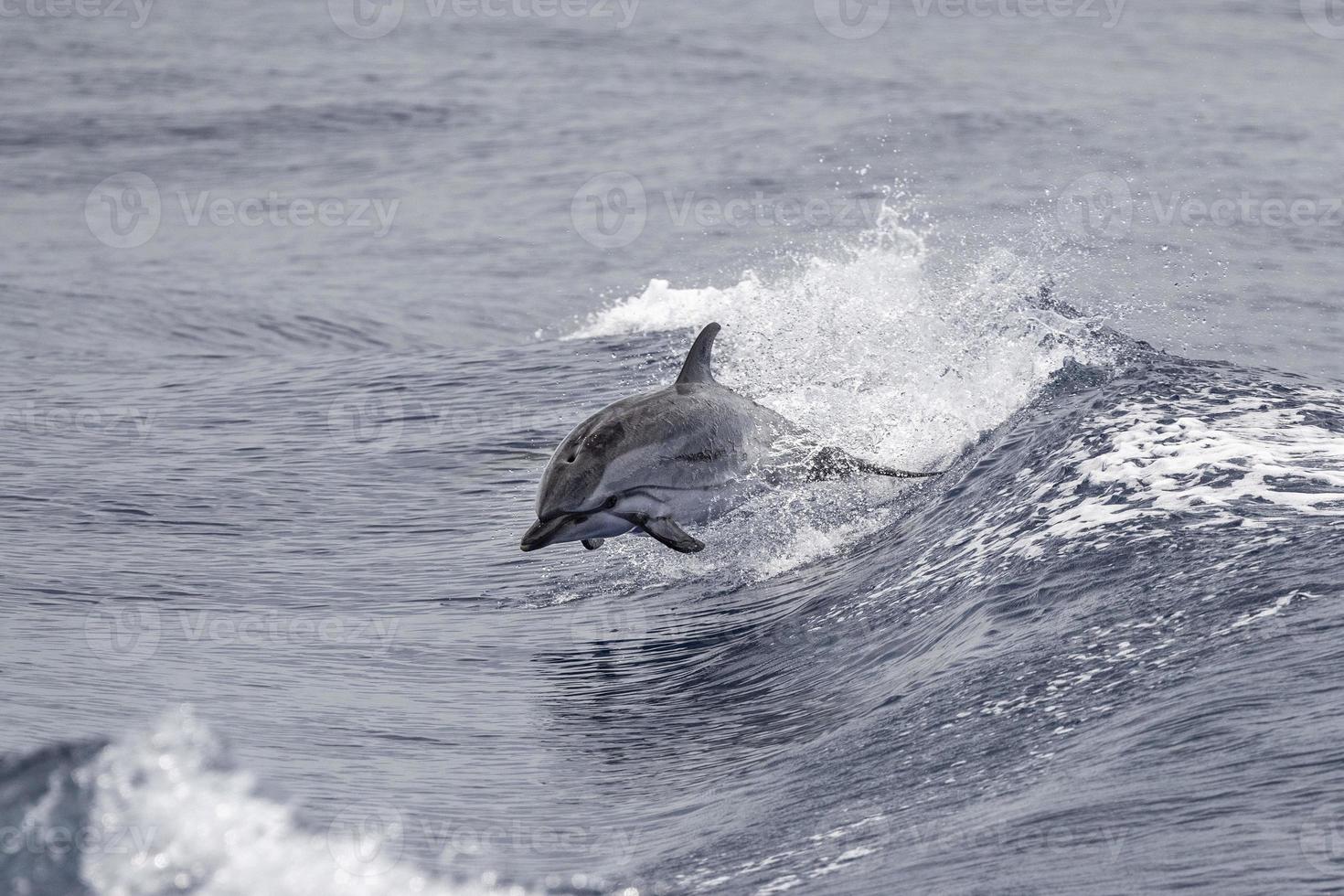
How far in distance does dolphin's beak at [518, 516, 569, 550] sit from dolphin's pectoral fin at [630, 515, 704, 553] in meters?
0.44

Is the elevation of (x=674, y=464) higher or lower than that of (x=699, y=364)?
lower

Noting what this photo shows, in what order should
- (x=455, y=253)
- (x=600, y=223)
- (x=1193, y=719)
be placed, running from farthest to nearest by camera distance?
(x=600, y=223)
(x=455, y=253)
(x=1193, y=719)

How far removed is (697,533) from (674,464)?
129 cm

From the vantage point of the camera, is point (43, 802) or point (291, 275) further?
point (291, 275)

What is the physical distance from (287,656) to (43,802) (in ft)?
9.74

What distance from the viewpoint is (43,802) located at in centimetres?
525

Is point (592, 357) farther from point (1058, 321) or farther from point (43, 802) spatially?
point (43, 802)

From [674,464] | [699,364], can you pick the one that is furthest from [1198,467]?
[699,364]

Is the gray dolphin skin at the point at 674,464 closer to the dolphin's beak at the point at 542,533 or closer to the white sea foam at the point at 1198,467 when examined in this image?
the dolphin's beak at the point at 542,533

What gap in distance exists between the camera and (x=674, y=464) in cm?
861

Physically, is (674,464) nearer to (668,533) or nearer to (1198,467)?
(668,533)

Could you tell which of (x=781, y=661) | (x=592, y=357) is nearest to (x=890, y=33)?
(x=592, y=357)

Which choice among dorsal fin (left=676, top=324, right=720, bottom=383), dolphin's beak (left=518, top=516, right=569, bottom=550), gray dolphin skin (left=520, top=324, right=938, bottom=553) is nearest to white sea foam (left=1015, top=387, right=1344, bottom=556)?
gray dolphin skin (left=520, top=324, right=938, bottom=553)

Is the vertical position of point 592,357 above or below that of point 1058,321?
below
